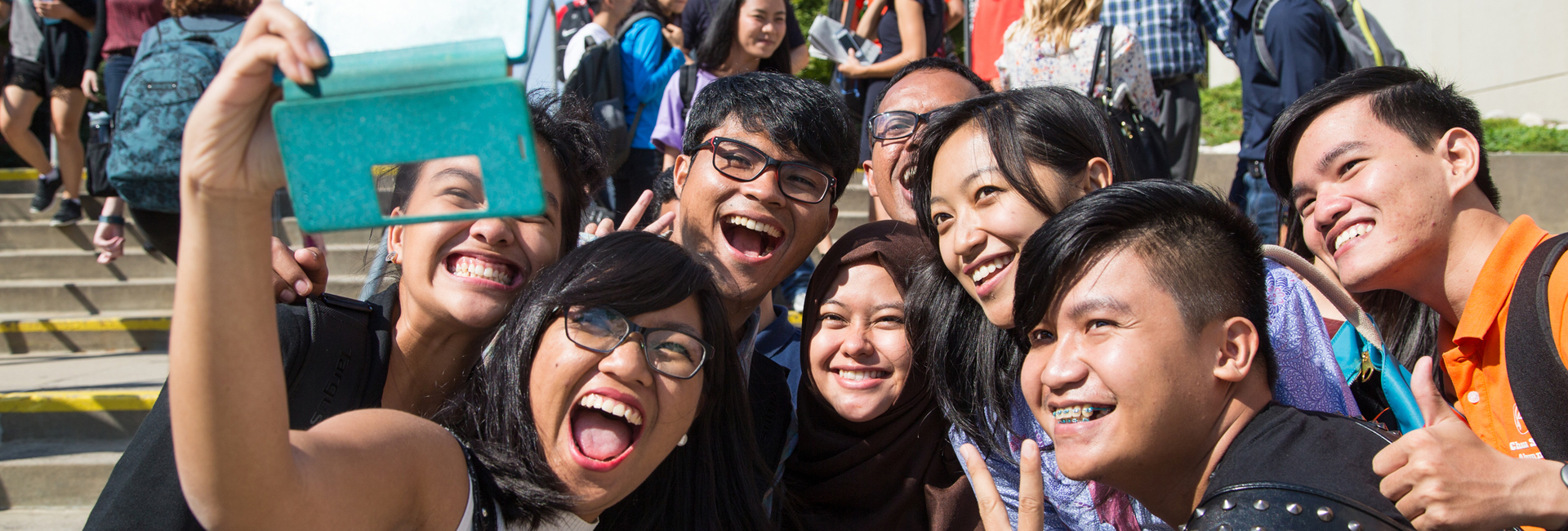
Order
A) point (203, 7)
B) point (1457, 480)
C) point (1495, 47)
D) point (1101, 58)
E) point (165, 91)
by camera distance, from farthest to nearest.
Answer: point (1495, 47) < point (1101, 58) < point (203, 7) < point (165, 91) < point (1457, 480)

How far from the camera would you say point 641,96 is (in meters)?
5.59

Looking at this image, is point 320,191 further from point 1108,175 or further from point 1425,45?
point 1425,45

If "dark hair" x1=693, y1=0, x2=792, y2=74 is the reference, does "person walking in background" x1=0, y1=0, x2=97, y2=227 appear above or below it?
below

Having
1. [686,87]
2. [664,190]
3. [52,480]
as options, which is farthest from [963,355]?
[52,480]

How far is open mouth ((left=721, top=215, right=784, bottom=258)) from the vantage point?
10.6 ft

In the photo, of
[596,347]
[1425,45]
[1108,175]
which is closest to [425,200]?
[596,347]

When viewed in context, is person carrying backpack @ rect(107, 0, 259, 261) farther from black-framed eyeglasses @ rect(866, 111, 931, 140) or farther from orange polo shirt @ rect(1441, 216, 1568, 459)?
orange polo shirt @ rect(1441, 216, 1568, 459)

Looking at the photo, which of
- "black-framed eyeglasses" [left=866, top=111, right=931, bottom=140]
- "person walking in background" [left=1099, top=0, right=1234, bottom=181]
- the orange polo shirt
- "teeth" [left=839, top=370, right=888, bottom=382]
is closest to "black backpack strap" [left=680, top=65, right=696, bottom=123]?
"black-framed eyeglasses" [left=866, top=111, right=931, bottom=140]

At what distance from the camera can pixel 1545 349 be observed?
91.0 inches

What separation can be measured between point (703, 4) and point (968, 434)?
3.83 m

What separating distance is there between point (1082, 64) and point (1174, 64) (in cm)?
75

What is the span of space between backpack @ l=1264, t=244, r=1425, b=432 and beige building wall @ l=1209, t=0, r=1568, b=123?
1066 centimetres

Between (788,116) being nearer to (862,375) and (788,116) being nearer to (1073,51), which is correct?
(862,375)

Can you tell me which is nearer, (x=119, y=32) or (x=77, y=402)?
(x=77, y=402)
